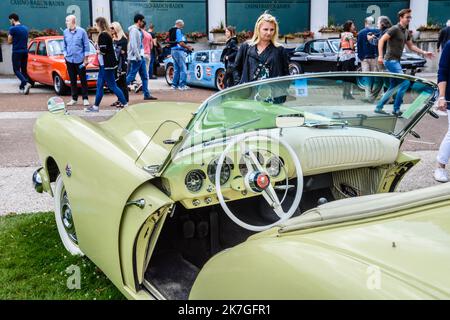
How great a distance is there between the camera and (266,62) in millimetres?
5574

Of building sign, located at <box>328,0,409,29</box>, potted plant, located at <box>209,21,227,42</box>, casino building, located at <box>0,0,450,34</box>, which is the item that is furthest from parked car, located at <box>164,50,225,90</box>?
building sign, located at <box>328,0,409,29</box>

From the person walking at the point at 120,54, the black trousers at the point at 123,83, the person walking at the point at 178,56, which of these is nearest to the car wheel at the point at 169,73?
the person walking at the point at 178,56

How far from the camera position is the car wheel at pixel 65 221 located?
3834 mm

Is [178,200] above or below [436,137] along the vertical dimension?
above

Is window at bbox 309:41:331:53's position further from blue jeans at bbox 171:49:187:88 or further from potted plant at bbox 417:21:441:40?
potted plant at bbox 417:21:441:40

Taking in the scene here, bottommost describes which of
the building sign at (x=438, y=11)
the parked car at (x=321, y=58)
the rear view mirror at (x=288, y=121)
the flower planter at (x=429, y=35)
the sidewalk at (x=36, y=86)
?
the sidewalk at (x=36, y=86)

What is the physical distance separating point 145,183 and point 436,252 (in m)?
1.54

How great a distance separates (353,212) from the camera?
206cm

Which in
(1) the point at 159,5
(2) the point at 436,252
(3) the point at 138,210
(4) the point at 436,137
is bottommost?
(4) the point at 436,137

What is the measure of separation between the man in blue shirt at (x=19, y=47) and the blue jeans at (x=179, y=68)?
3.71 metres

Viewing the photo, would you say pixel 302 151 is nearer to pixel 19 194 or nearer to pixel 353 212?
pixel 353 212

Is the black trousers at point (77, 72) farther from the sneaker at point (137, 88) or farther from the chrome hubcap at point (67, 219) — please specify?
the chrome hubcap at point (67, 219)

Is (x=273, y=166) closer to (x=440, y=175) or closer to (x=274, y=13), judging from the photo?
(x=440, y=175)

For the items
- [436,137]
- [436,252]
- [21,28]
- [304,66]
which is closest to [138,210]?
[436,252]
